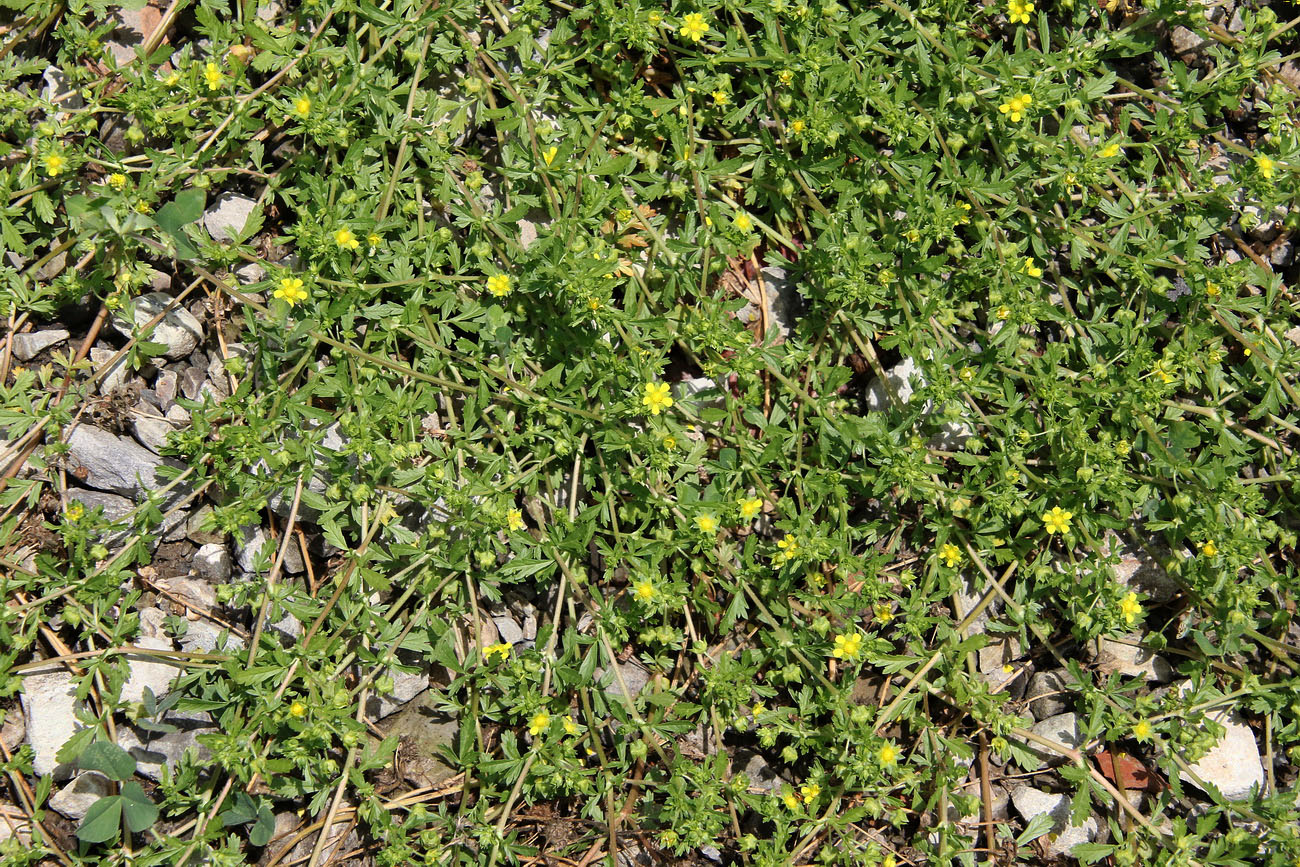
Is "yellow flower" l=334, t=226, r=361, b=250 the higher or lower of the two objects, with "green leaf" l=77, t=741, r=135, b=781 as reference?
higher

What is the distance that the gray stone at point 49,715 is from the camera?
423cm

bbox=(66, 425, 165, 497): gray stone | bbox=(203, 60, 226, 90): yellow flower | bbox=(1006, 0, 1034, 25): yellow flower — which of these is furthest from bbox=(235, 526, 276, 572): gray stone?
bbox=(1006, 0, 1034, 25): yellow flower

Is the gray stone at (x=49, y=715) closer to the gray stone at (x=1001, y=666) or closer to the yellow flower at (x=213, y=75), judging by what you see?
the yellow flower at (x=213, y=75)

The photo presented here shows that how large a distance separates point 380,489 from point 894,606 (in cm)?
272

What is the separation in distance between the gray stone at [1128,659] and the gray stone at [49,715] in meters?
5.16

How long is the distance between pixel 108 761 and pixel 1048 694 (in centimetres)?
463

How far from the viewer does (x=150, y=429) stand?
454 cm

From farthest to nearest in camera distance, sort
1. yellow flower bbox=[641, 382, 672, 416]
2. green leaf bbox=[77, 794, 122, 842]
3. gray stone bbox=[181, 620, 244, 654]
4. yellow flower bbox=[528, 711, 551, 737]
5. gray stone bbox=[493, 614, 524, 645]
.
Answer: gray stone bbox=[493, 614, 524, 645]
gray stone bbox=[181, 620, 244, 654]
yellow flower bbox=[641, 382, 672, 416]
yellow flower bbox=[528, 711, 551, 737]
green leaf bbox=[77, 794, 122, 842]

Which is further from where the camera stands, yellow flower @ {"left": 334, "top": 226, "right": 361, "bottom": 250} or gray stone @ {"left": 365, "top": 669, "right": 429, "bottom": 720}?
gray stone @ {"left": 365, "top": 669, "right": 429, "bottom": 720}

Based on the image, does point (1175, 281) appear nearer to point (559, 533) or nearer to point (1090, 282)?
point (1090, 282)

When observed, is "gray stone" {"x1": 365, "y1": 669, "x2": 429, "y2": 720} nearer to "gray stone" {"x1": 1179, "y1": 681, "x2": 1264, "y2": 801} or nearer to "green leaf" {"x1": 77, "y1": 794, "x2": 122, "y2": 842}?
"green leaf" {"x1": 77, "y1": 794, "x2": 122, "y2": 842}

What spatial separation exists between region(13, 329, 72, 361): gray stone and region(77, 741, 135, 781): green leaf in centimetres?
195

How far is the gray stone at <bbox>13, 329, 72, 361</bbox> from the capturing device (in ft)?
14.9

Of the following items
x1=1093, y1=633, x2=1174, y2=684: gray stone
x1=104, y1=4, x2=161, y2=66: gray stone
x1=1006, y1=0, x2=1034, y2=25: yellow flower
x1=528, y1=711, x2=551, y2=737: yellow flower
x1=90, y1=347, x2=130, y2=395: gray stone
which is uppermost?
x1=104, y1=4, x2=161, y2=66: gray stone
